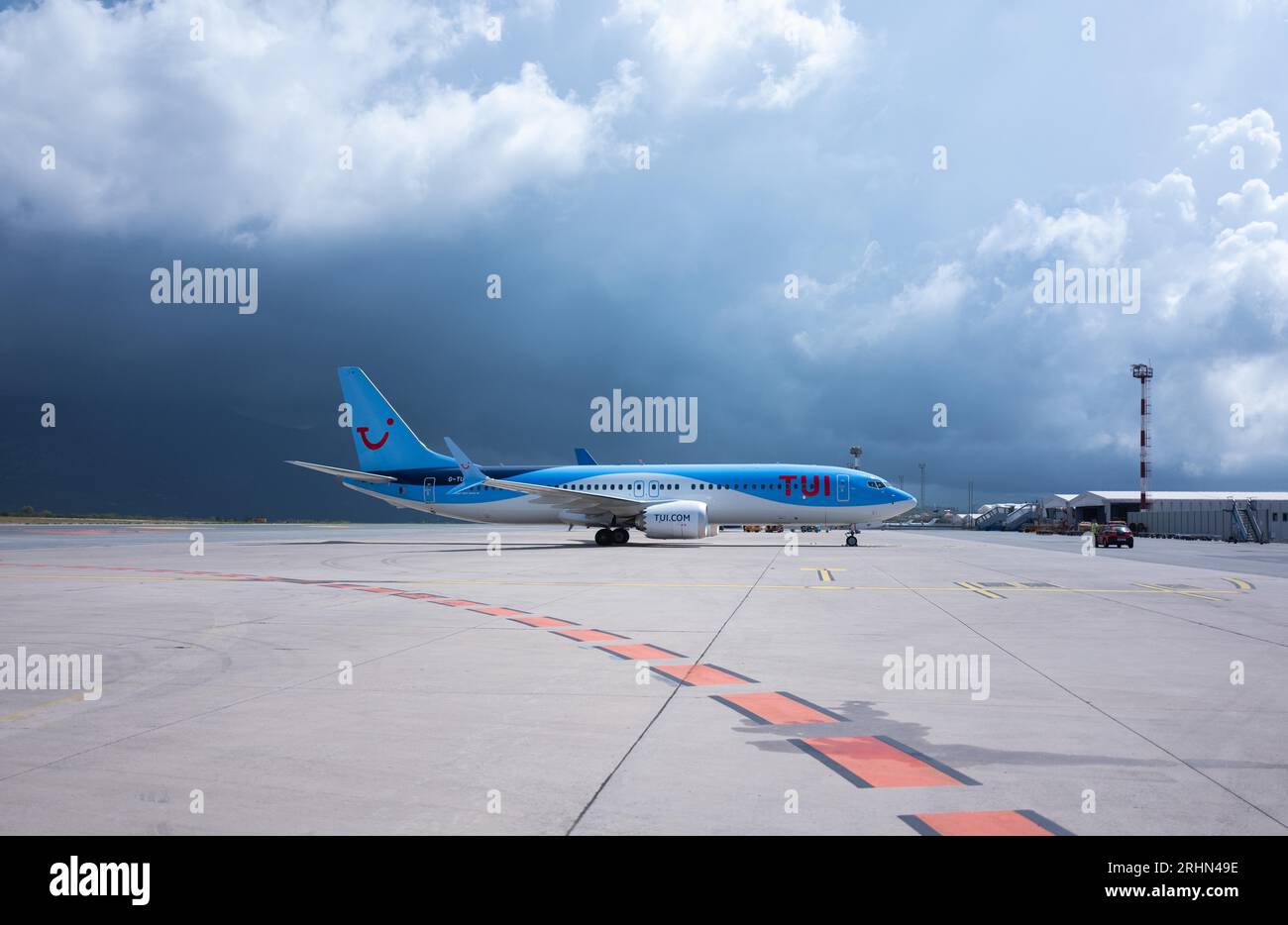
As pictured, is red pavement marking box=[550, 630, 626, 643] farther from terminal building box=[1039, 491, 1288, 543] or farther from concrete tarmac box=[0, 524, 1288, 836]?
terminal building box=[1039, 491, 1288, 543]

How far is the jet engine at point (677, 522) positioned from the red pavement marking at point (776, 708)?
32052 millimetres

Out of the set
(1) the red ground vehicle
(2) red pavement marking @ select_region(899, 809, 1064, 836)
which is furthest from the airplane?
(2) red pavement marking @ select_region(899, 809, 1064, 836)

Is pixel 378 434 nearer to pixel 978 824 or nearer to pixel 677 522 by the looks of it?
pixel 677 522

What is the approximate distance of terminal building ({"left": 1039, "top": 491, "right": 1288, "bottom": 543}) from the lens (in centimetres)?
8212

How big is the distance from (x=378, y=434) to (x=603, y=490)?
1340 centimetres

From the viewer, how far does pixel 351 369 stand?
48812mm

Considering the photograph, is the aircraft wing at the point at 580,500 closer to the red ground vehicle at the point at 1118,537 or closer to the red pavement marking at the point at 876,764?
the red ground vehicle at the point at 1118,537

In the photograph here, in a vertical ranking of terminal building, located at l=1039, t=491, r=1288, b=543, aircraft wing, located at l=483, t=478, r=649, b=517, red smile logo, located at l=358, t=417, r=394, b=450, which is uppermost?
red smile logo, located at l=358, t=417, r=394, b=450

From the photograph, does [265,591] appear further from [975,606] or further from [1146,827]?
[1146,827]

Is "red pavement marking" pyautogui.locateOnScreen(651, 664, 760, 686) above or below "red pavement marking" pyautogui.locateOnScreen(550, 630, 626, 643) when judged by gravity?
above

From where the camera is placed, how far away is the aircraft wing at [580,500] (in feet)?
139

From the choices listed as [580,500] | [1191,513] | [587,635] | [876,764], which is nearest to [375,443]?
[580,500]

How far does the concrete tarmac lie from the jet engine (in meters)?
22.5
